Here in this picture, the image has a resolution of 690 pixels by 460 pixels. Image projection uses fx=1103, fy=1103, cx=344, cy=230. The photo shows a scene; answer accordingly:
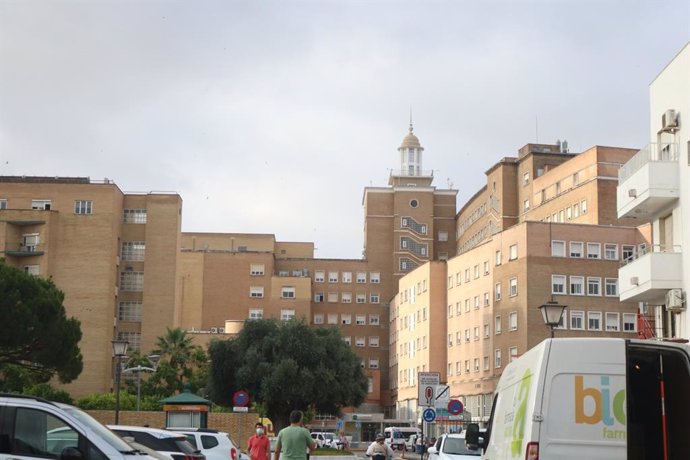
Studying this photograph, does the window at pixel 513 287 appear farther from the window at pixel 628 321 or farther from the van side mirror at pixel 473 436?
the van side mirror at pixel 473 436

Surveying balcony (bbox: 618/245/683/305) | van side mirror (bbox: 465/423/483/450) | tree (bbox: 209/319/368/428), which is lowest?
van side mirror (bbox: 465/423/483/450)

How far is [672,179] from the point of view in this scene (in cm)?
3812

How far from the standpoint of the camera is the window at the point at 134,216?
97.8m

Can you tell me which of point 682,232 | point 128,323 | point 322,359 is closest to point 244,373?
point 322,359

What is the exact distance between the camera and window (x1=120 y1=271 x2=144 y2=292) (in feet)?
319

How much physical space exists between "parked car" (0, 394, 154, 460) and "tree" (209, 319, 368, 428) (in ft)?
184

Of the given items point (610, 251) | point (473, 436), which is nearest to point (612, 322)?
point (610, 251)

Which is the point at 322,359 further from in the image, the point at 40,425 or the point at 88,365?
the point at 40,425

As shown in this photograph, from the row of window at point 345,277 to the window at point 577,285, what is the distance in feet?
170

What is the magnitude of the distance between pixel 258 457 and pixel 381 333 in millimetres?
104418

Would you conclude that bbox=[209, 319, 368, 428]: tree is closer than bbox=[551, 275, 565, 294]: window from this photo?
Yes

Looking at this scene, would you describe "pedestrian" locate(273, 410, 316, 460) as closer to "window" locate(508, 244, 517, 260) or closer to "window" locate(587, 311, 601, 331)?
"window" locate(587, 311, 601, 331)

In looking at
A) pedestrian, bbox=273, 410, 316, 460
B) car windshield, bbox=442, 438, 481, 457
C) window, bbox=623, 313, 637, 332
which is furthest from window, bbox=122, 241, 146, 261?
pedestrian, bbox=273, 410, 316, 460

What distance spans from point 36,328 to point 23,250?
31.5 metres
